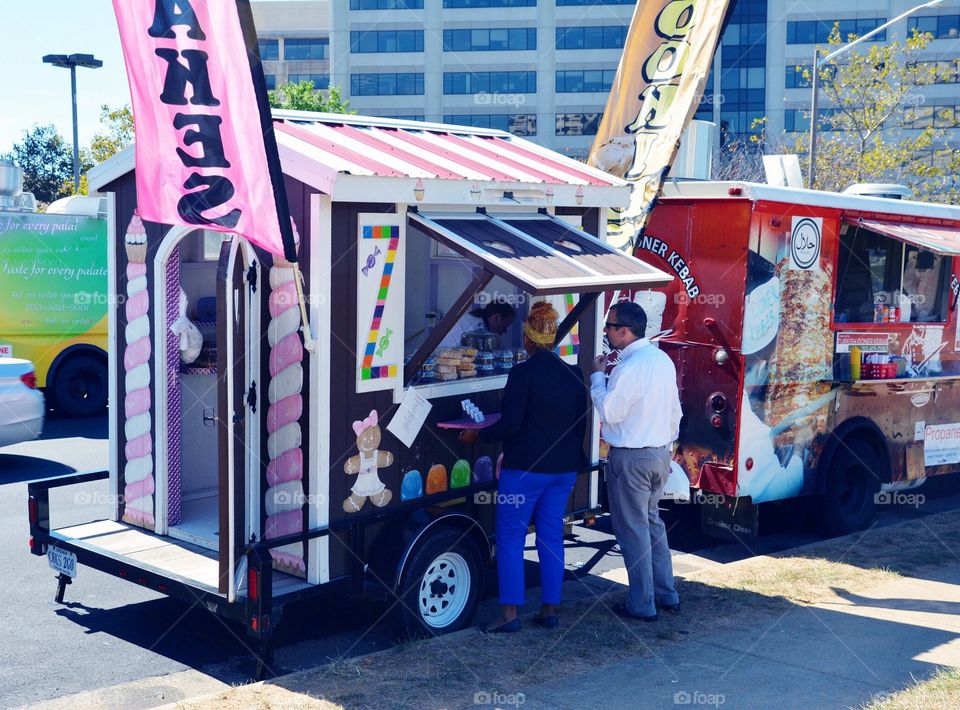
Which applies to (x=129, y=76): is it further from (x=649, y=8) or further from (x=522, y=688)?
(x=649, y=8)

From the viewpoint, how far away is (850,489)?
956 cm

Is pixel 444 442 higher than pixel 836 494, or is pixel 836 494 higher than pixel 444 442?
pixel 444 442

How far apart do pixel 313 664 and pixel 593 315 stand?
3.00 m

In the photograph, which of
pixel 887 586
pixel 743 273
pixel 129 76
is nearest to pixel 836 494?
pixel 887 586

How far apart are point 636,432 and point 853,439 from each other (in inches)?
145

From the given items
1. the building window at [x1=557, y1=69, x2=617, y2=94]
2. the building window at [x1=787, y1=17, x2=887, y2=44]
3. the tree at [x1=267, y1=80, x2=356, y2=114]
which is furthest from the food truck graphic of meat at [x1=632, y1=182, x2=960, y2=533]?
the building window at [x1=557, y1=69, x2=617, y2=94]

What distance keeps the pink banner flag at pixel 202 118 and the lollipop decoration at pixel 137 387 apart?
43.8 inches

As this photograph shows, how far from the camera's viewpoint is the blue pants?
6.44 m

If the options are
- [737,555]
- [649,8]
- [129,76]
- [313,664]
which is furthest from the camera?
[649,8]

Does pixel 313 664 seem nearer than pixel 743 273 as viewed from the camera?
Yes

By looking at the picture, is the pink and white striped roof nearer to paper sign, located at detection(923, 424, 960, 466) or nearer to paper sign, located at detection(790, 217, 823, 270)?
paper sign, located at detection(790, 217, 823, 270)

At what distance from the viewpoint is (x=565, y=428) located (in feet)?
21.1

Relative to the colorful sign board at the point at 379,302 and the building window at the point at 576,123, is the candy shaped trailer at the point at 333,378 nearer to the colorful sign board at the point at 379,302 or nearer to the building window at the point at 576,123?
the colorful sign board at the point at 379,302

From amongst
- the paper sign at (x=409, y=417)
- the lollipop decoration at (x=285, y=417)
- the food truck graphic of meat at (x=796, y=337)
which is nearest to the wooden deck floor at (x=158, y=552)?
the lollipop decoration at (x=285, y=417)
